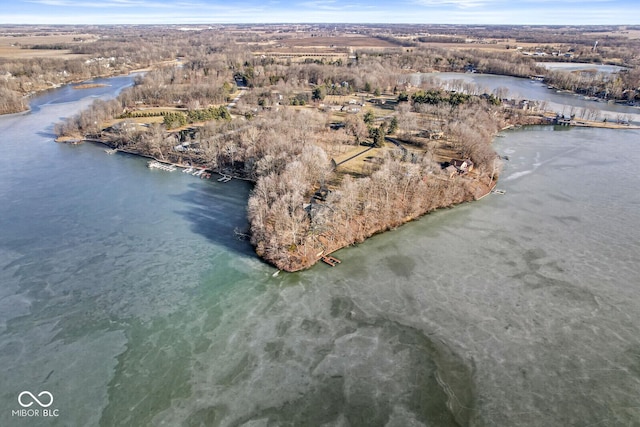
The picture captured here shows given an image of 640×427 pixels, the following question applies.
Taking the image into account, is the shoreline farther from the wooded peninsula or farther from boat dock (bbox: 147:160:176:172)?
boat dock (bbox: 147:160:176:172)

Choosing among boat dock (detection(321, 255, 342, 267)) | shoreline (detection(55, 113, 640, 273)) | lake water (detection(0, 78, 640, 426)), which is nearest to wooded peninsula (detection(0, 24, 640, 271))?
shoreline (detection(55, 113, 640, 273))

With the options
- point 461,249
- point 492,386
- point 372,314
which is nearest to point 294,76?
point 461,249

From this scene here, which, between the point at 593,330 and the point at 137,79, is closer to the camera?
the point at 593,330

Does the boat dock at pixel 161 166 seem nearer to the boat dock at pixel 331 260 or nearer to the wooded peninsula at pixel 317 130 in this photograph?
the wooded peninsula at pixel 317 130

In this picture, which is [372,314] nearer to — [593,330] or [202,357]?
[202,357]

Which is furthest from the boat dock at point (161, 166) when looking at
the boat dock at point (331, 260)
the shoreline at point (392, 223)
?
the boat dock at point (331, 260)

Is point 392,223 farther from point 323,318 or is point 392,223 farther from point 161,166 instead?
point 161,166

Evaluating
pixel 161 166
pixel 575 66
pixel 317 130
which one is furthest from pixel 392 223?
pixel 575 66
